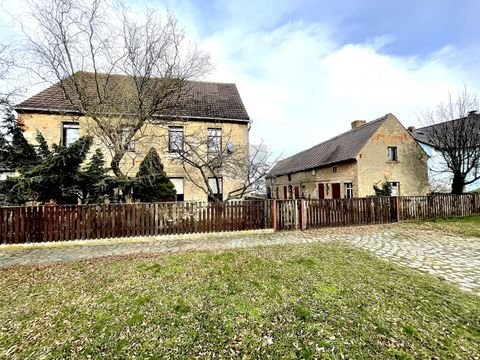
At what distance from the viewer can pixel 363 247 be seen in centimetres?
745

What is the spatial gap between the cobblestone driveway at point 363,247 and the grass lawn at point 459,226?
986 millimetres

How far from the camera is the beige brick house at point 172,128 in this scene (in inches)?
514

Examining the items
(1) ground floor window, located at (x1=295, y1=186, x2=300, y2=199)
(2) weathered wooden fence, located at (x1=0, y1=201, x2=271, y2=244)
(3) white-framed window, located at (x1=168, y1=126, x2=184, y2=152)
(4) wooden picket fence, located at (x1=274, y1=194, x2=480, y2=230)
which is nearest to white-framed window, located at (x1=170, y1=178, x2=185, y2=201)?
(3) white-framed window, located at (x1=168, y1=126, x2=184, y2=152)

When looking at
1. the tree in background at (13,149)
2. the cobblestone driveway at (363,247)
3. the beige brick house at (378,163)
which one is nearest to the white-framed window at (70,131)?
the tree in background at (13,149)

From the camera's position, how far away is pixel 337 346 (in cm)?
273

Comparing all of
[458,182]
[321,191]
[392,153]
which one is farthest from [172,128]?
[458,182]

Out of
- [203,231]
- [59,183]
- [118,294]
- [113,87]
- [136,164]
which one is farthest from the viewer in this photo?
[136,164]

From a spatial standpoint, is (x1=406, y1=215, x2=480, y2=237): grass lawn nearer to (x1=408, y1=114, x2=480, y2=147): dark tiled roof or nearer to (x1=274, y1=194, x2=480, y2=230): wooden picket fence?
(x1=274, y1=194, x2=480, y2=230): wooden picket fence

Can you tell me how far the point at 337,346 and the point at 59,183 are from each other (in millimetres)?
10373

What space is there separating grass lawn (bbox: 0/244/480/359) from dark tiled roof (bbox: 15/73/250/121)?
9281 millimetres

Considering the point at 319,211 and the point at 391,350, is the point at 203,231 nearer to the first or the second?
the point at 319,211

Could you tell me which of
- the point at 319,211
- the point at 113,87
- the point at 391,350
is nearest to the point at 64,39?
the point at 113,87

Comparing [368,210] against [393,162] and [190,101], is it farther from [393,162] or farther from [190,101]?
[190,101]

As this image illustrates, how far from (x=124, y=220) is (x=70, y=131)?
8.34m
